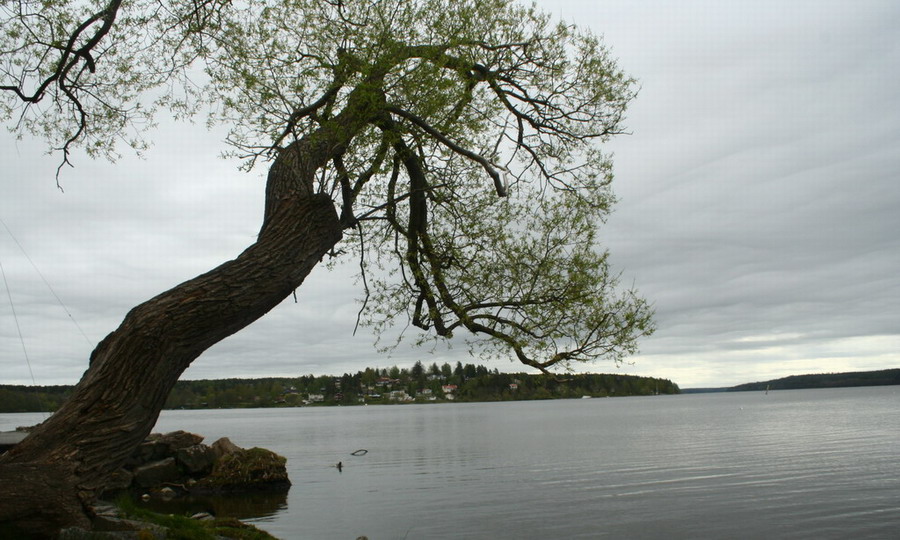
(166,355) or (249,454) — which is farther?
(249,454)

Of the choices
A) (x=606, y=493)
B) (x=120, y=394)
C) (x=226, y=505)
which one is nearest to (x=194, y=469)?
(x=226, y=505)

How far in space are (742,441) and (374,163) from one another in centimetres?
5285

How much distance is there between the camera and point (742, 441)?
54094mm

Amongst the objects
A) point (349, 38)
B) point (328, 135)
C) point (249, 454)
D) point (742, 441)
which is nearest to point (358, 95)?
point (328, 135)

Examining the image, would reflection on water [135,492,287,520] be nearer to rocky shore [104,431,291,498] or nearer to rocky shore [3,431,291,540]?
rocky shore [3,431,291,540]

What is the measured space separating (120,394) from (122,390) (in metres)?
0.05

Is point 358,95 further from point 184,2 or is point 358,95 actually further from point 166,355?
point 166,355

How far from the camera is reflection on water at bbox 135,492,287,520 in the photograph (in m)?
24.0

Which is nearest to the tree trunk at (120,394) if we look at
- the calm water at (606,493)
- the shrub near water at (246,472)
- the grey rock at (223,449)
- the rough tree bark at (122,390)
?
the rough tree bark at (122,390)

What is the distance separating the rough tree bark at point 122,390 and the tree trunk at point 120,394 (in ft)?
0.04

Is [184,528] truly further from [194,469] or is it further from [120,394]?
[194,469]

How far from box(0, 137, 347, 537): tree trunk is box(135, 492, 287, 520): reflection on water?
17.1 metres

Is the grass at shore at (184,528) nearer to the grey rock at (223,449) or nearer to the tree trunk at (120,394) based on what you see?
the tree trunk at (120,394)

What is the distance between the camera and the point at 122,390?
24.3ft
